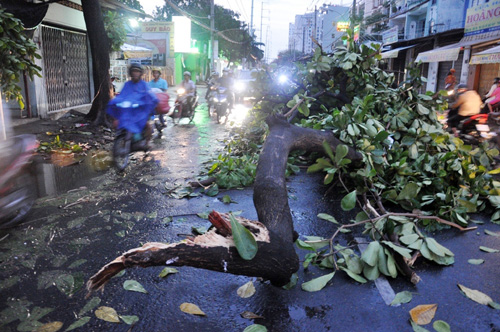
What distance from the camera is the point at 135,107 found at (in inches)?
299

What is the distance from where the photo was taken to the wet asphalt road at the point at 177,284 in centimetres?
284

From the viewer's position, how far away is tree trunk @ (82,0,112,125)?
11828mm

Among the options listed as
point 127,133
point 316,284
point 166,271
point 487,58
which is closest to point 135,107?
point 127,133

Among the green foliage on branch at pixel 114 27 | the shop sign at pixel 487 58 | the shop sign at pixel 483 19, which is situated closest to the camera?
the shop sign at pixel 487 58

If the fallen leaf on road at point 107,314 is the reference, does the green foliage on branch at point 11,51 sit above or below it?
above

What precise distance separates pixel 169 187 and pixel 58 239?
2.20 metres

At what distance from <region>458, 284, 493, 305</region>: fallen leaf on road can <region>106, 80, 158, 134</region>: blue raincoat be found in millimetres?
5953

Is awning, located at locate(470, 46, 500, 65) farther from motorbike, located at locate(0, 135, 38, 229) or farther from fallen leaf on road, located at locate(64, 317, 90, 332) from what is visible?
fallen leaf on road, located at locate(64, 317, 90, 332)

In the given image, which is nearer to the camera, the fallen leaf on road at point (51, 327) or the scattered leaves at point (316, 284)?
the fallen leaf on road at point (51, 327)

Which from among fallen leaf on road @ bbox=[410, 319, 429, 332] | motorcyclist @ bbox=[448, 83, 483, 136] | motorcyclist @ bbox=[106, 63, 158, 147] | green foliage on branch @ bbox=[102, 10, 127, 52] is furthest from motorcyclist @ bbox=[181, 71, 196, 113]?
fallen leaf on road @ bbox=[410, 319, 429, 332]

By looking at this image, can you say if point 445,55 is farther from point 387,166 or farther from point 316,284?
point 316,284

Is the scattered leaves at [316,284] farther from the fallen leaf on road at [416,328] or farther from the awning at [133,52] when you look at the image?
the awning at [133,52]

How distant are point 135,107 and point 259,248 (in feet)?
18.1

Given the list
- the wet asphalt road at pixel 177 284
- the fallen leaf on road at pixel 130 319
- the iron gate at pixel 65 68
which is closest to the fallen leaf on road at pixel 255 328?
the wet asphalt road at pixel 177 284
